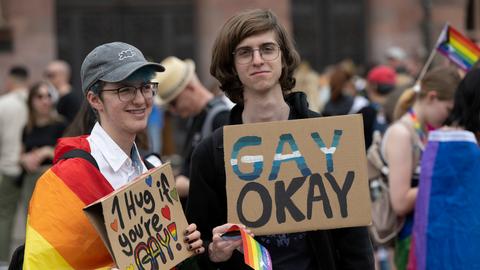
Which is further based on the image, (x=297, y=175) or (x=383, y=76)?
(x=383, y=76)

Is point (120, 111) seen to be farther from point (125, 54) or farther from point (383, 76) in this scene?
point (383, 76)

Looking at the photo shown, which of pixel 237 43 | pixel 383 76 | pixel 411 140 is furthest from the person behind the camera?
pixel 383 76

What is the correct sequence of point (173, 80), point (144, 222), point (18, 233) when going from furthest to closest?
point (18, 233)
point (173, 80)
point (144, 222)

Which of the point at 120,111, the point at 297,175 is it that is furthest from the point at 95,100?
the point at 297,175

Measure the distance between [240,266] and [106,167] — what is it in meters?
0.65

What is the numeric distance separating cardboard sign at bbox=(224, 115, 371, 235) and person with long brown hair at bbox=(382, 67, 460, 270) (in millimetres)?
1814

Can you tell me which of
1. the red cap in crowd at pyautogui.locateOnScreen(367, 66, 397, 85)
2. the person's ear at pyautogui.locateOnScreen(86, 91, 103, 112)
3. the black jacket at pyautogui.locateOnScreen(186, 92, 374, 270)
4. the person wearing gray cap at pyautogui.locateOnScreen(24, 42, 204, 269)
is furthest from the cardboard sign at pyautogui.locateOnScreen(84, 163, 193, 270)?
the red cap in crowd at pyautogui.locateOnScreen(367, 66, 397, 85)

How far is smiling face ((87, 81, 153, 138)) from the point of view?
151 inches

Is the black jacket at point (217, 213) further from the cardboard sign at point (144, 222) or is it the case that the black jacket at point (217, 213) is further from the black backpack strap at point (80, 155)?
the black backpack strap at point (80, 155)

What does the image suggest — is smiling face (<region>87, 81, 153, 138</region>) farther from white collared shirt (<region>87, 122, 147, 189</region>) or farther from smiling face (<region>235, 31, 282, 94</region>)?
smiling face (<region>235, 31, 282, 94</region>)

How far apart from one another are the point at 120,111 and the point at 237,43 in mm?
557

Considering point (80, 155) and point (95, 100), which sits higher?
point (95, 100)

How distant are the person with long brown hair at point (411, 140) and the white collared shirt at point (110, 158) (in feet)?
7.26

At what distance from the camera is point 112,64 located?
12.6 feet
